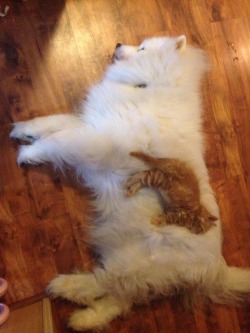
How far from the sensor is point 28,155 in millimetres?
2262

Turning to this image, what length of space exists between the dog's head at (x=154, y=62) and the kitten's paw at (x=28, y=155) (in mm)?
683

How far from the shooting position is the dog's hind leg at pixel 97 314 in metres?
2.23

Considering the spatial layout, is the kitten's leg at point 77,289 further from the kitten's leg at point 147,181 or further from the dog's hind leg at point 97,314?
the kitten's leg at point 147,181

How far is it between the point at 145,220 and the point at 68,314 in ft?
2.72

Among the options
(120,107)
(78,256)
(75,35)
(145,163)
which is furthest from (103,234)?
(75,35)

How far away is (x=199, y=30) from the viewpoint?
2775 mm

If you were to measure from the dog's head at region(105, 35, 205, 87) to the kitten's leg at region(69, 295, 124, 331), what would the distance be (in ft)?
4.52

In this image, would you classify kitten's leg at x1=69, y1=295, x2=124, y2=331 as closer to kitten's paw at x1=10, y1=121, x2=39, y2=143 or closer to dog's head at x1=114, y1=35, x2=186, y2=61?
kitten's paw at x1=10, y1=121, x2=39, y2=143

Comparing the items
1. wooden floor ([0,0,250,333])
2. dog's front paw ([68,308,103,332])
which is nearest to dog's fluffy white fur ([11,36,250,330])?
dog's front paw ([68,308,103,332])

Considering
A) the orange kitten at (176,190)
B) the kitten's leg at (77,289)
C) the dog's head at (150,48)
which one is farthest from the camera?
the dog's head at (150,48)

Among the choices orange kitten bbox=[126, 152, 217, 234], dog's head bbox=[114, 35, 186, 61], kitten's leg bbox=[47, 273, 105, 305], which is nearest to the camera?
orange kitten bbox=[126, 152, 217, 234]

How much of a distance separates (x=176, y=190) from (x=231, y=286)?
0.78 meters

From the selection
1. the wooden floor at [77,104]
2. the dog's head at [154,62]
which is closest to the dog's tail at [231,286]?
the wooden floor at [77,104]

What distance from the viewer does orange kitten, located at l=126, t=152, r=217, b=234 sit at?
2.01 meters
